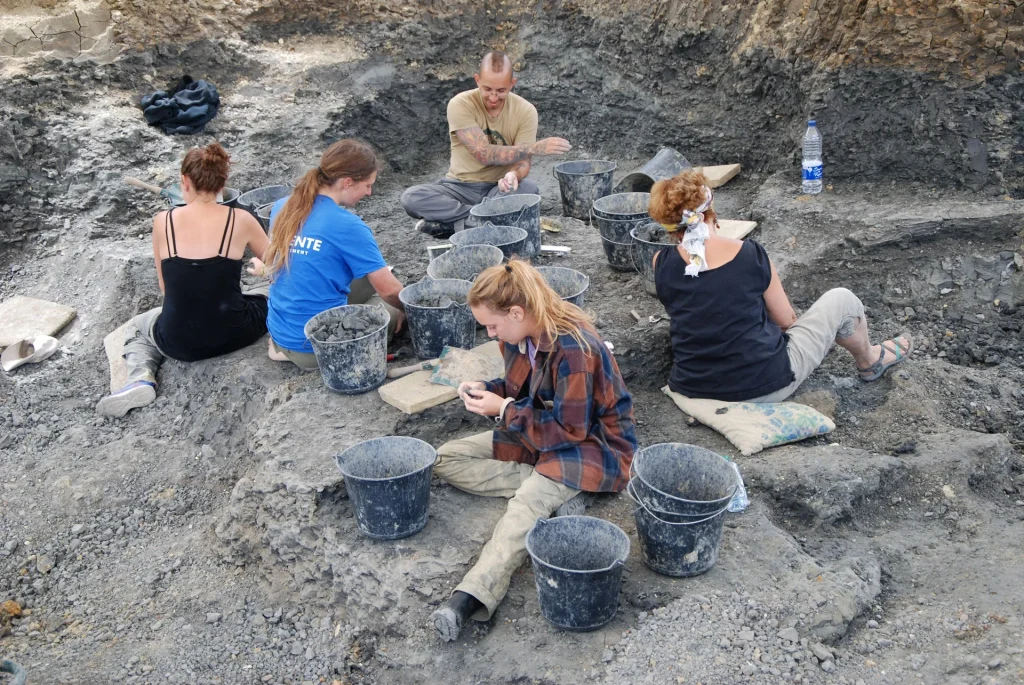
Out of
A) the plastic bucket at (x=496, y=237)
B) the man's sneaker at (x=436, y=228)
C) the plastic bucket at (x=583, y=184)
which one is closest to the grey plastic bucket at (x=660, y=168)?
the plastic bucket at (x=583, y=184)

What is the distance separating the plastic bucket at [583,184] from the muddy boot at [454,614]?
14.9ft

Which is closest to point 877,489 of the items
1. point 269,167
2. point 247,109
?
point 269,167

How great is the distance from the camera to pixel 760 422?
4836 millimetres

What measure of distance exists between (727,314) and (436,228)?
11.1 feet

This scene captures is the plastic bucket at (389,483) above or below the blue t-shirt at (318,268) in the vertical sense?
below

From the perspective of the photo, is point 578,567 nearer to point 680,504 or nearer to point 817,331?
point 680,504

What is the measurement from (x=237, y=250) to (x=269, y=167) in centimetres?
349

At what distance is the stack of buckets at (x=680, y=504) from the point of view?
3668mm

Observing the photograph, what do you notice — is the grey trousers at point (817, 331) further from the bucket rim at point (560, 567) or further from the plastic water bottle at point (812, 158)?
the plastic water bottle at point (812, 158)

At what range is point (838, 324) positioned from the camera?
16.9ft

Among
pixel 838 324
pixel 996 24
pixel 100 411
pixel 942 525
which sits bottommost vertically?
pixel 100 411

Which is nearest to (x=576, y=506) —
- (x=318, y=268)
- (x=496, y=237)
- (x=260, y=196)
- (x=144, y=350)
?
(x=318, y=268)

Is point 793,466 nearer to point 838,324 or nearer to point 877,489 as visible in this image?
point 877,489

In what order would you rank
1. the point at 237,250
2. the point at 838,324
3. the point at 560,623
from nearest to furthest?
1. the point at 560,623
2. the point at 838,324
3. the point at 237,250
